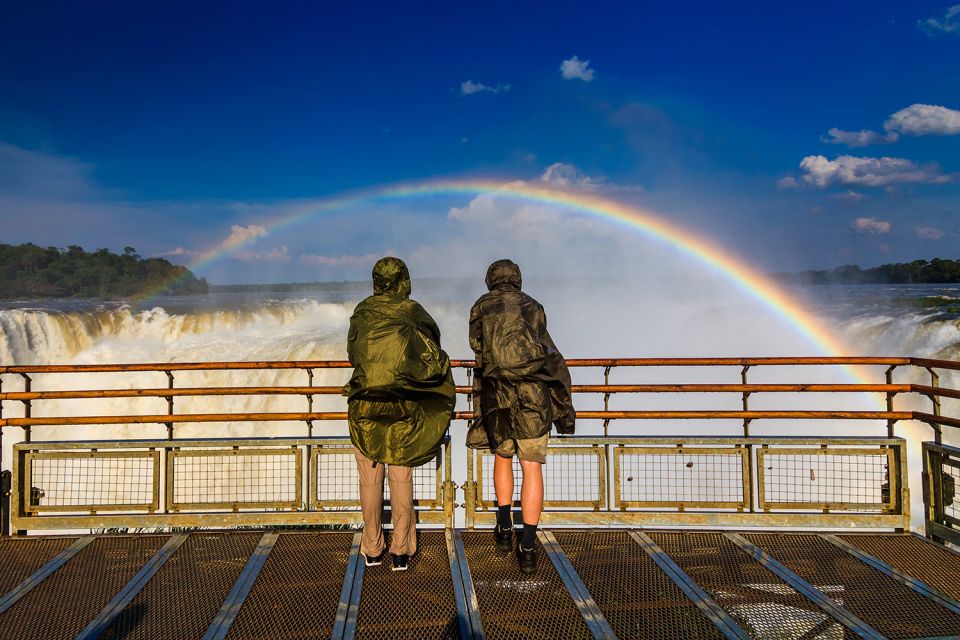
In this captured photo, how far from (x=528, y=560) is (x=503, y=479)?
21.1 inches

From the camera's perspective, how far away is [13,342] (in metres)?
26.0

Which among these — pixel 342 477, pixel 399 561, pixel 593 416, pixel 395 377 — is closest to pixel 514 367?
pixel 395 377

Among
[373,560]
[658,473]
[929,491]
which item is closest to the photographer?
[373,560]

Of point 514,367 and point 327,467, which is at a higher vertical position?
point 514,367

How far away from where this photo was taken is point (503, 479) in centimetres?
391

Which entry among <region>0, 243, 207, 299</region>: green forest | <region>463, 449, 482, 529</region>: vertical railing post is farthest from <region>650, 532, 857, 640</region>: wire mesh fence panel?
<region>0, 243, 207, 299</region>: green forest

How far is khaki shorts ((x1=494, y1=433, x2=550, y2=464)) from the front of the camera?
370 cm

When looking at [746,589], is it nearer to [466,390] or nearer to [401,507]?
[401,507]

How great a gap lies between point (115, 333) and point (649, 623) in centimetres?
3574

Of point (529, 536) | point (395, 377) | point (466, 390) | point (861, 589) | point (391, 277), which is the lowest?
point (861, 589)

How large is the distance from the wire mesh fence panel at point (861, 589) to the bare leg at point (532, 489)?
1.66 metres

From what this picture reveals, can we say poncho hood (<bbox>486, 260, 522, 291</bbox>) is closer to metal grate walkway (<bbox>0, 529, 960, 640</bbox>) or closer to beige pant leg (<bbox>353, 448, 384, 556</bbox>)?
beige pant leg (<bbox>353, 448, 384, 556</bbox>)

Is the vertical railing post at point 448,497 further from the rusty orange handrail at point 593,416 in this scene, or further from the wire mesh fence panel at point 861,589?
the wire mesh fence panel at point 861,589

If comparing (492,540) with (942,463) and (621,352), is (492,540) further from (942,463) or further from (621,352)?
(621,352)
